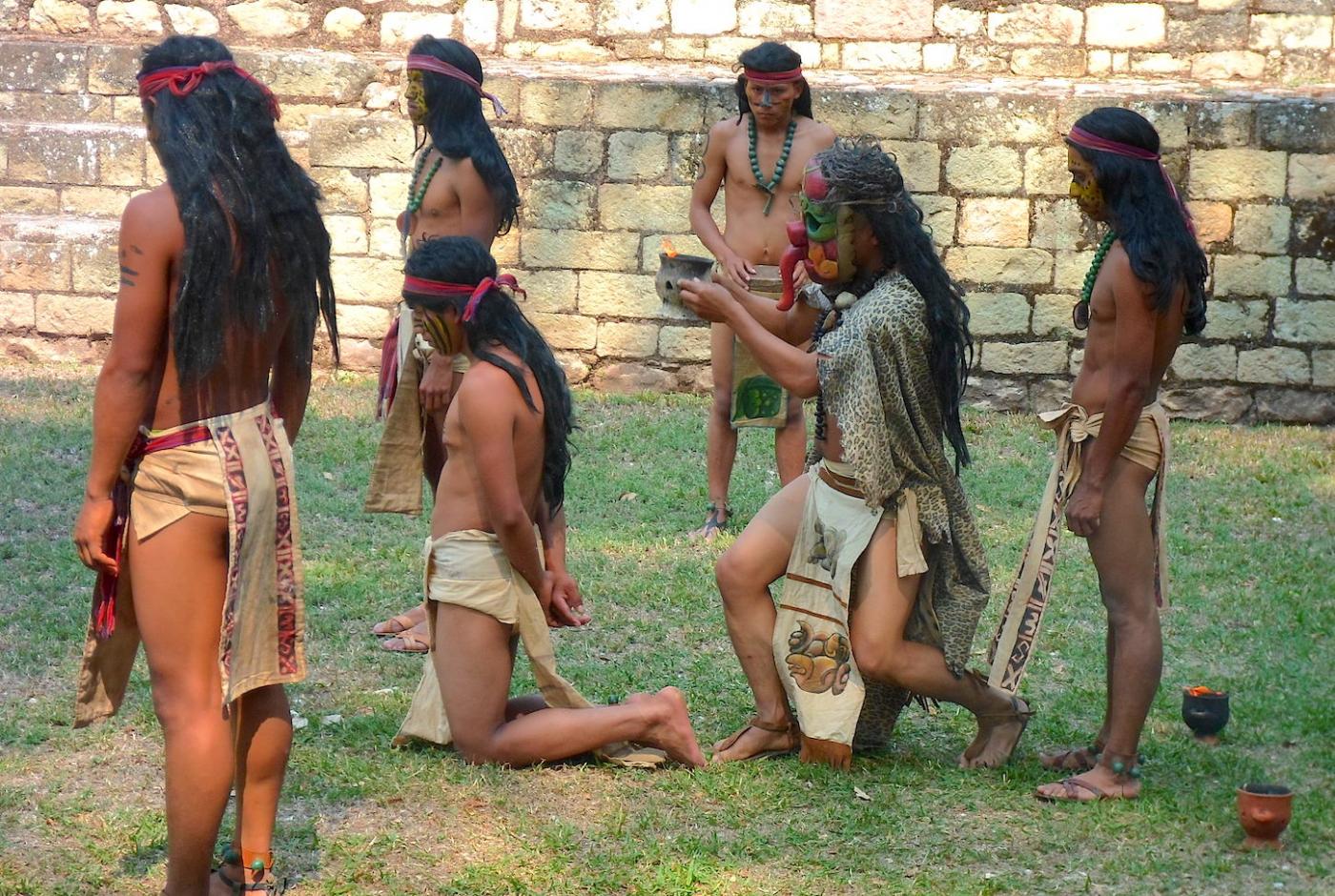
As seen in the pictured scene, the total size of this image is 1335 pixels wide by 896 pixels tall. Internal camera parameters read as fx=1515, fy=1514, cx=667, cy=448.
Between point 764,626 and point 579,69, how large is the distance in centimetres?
654

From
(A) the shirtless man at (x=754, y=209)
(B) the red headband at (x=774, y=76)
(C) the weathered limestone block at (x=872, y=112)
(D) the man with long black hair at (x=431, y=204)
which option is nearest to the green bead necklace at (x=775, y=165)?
(A) the shirtless man at (x=754, y=209)

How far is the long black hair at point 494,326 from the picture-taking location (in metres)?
4.45

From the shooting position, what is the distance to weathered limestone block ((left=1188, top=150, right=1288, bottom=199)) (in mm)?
9562

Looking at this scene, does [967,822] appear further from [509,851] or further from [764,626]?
[509,851]

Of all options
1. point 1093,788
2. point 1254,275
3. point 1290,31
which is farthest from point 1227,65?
point 1093,788

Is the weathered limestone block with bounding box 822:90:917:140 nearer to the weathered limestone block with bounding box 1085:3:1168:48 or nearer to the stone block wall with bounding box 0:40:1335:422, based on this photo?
the stone block wall with bounding box 0:40:1335:422

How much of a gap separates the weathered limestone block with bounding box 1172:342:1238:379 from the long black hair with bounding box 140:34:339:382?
7538mm

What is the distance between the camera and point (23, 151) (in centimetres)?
1036

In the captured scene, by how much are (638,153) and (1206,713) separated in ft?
19.9

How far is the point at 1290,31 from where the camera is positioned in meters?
10.2

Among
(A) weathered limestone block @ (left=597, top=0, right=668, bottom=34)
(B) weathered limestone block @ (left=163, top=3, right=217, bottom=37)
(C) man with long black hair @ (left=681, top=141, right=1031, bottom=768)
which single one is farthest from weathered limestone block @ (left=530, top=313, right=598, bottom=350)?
(C) man with long black hair @ (left=681, top=141, right=1031, bottom=768)

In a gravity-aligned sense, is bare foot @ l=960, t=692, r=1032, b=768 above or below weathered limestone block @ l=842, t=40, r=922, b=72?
below

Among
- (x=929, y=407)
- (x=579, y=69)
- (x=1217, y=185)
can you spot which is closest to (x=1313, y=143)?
(x=1217, y=185)

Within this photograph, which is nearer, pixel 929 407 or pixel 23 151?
pixel 929 407
